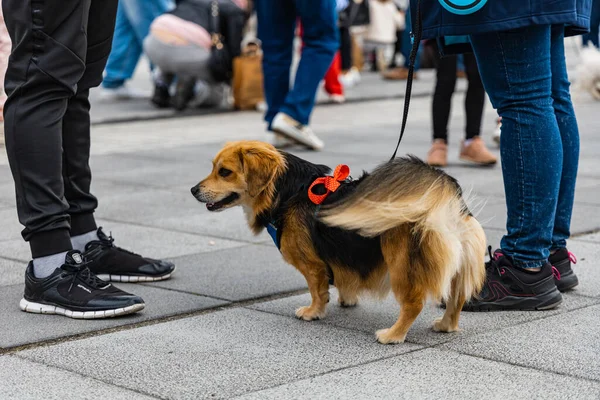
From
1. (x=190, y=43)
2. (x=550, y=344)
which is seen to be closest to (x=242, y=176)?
(x=550, y=344)

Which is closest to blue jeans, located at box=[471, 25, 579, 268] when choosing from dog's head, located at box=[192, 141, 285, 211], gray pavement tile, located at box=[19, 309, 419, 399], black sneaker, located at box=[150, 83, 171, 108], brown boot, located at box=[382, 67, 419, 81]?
gray pavement tile, located at box=[19, 309, 419, 399]

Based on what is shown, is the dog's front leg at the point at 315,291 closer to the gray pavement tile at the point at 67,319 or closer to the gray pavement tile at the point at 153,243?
the gray pavement tile at the point at 67,319

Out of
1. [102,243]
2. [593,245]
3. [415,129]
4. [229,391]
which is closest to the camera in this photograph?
[229,391]

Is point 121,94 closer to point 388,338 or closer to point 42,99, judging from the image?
point 42,99

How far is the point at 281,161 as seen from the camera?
3605 mm

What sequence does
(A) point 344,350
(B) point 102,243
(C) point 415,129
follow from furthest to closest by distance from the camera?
(C) point 415,129
(B) point 102,243
(A) point 344,350

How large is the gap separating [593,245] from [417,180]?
5.93 ft

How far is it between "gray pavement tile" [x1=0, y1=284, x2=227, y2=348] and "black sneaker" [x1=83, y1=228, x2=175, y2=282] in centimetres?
6

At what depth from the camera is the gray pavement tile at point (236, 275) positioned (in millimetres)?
3992

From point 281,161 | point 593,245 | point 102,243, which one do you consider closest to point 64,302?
point 102,243

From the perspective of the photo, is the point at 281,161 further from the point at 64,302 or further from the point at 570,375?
the point at 570,375

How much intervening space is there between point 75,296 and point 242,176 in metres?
0.75

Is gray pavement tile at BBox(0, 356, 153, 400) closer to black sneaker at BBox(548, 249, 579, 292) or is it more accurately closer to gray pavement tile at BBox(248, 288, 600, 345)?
gray pavement tile at BBox(248, 288, 600, 345)

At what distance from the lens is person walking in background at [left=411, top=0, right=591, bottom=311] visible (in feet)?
11.2
